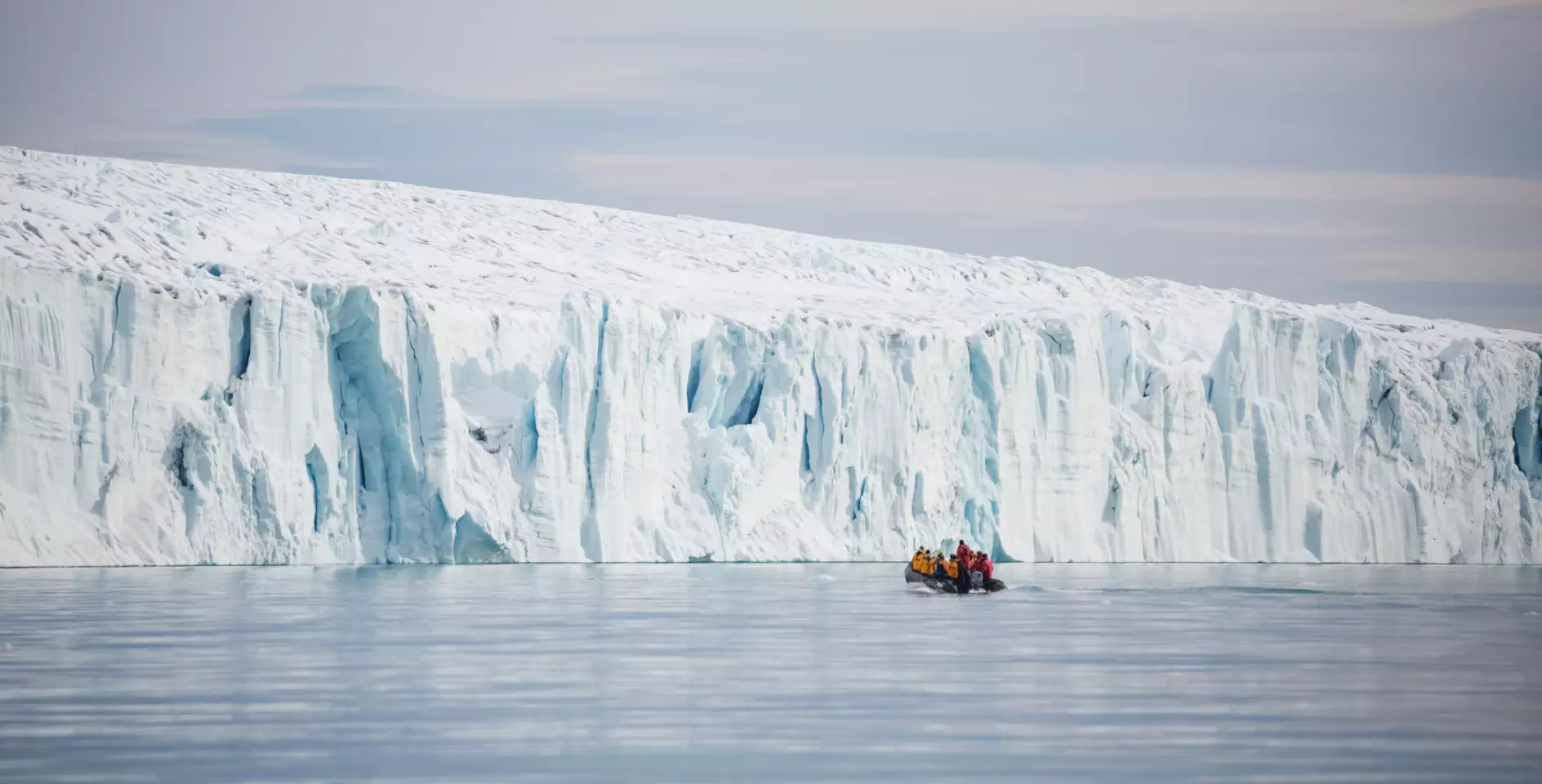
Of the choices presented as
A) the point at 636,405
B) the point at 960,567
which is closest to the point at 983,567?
the point at 960,567

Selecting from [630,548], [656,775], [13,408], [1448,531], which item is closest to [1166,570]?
[1448,531]

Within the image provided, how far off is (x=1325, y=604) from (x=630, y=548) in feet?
42.8

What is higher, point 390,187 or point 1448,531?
→ point 390,187

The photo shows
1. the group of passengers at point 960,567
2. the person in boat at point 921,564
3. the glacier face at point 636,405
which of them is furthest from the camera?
the glacier face at point 636,405

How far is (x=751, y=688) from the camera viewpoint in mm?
14016

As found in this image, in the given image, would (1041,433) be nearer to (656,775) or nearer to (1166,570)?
(1166,570)

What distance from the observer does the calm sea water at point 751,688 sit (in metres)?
10.6

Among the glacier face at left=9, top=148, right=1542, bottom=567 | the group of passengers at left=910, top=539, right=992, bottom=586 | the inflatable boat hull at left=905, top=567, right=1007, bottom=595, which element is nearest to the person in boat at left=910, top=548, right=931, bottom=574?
the group of passengers at left=910, top=539, right=992, bottom=586

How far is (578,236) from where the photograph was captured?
44.8 m

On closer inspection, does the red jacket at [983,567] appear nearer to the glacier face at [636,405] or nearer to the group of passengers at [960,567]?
the group of passengers at [960,567]

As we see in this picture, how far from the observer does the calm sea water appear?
34.8ft

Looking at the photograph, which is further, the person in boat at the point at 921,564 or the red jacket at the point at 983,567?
the person in boat at the point at 921,564

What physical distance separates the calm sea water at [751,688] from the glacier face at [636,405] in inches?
206

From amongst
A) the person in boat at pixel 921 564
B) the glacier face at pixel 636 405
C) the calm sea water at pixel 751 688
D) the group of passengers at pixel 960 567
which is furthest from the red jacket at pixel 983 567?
the glacier face at pixel 636 405
